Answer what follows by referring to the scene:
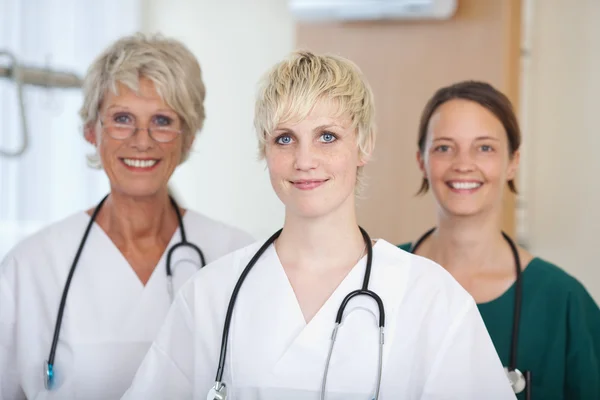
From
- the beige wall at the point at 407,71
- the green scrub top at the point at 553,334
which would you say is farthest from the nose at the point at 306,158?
Answer: the beige wall at the point at 407,71

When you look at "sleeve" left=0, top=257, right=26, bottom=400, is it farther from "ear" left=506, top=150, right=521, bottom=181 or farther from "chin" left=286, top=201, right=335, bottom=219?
"ear" left=506, top=150, right=521, bottom=181

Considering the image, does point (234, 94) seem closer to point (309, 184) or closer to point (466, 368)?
point (309, 184)

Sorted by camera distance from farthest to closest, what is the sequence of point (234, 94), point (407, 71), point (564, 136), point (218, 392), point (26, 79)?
point (234, 94)
point (564, 136)
point (407, 71)
point (26, 79)
point (218, 392)

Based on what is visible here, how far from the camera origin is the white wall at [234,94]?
3727mm

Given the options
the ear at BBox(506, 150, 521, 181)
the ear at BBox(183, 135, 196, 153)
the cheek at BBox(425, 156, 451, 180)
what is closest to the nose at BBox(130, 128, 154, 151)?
the ear at BBox(183, 135, 196, 153)

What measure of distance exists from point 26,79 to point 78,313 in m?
0.96

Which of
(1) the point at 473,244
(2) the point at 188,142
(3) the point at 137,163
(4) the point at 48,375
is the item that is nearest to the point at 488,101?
(1) the point at 473,244

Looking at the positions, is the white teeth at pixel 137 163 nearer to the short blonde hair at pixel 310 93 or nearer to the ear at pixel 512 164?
the short blonde hair at pixel 310 93

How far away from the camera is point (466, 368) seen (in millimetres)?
1326

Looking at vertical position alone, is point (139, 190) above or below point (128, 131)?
below

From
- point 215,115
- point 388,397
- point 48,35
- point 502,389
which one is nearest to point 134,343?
point 388,397

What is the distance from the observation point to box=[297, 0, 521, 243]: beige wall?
2.60 m

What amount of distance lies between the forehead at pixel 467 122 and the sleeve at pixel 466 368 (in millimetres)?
633

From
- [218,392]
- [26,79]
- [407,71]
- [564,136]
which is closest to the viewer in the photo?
[218,392]
